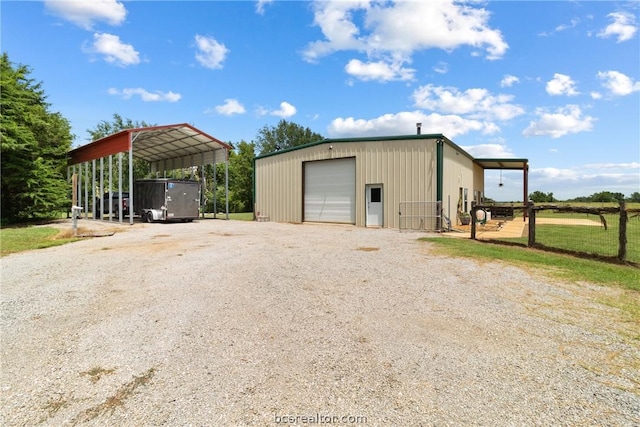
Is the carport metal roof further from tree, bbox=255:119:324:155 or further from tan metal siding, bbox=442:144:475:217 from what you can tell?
tree, bbox=255:119:324:155

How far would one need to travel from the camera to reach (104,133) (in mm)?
42531

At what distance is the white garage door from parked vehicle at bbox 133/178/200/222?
6.39 m

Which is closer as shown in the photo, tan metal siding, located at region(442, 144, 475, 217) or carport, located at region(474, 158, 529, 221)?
tan metal siding, located at region(442, 144, 475, 217)

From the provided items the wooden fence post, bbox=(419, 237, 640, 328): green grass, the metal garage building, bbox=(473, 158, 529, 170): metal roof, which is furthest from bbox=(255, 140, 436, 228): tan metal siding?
bbox=(473, 158, 529, 170): metal roof

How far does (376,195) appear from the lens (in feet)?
52.8

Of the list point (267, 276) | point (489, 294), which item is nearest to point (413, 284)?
point (489, 294)

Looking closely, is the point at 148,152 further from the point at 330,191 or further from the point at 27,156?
the point at 330,191

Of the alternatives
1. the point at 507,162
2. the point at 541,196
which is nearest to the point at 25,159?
the point at 507,162

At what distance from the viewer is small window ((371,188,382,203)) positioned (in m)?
16.0

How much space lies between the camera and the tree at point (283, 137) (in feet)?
185

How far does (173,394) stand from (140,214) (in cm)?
1961

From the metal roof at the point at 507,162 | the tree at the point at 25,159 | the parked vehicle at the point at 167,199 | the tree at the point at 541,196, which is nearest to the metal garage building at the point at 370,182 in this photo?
the metal roof at the point at 507,162

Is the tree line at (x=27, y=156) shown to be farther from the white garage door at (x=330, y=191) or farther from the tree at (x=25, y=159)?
the white garage door at (x=330, y=191)

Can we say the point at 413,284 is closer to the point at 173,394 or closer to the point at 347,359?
the point at 347,359
